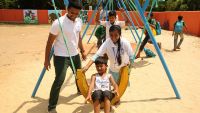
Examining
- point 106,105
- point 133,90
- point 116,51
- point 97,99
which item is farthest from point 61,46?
point 133,90

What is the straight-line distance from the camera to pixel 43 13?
3384 cm

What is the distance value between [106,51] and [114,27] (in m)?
0.49

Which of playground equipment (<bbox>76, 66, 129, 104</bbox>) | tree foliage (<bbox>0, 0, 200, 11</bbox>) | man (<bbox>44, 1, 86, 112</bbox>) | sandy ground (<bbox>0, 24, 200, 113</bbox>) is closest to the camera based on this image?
playground equipment (<bbox>76, 66, 129, 104</bbox>)

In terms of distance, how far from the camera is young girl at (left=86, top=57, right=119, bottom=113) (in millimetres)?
4453

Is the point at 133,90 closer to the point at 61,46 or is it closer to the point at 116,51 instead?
the point at 116,51

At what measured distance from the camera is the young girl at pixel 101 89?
14.6 ft

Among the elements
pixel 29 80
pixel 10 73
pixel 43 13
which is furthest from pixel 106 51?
→ pixel 43 13

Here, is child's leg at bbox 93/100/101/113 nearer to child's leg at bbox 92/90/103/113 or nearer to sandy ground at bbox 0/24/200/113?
child's leg at bbox 92/90/103/113

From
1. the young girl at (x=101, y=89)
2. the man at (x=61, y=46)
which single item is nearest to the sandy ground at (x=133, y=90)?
the man at (x=61, y=46)

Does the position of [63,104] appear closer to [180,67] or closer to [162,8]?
[180,67]

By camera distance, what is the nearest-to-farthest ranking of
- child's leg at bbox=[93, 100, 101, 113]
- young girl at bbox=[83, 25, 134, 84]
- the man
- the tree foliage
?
child's leg at bbox=[93, 100, 101, 113], the man, young girl at bbox=[83, 25, 134, 84], the tree foliage

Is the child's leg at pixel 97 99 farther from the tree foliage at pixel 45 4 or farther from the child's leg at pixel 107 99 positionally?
the tree foliage at pixel 45 4

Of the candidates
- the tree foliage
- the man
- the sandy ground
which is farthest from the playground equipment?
the tree foliage

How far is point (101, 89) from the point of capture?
461cm
